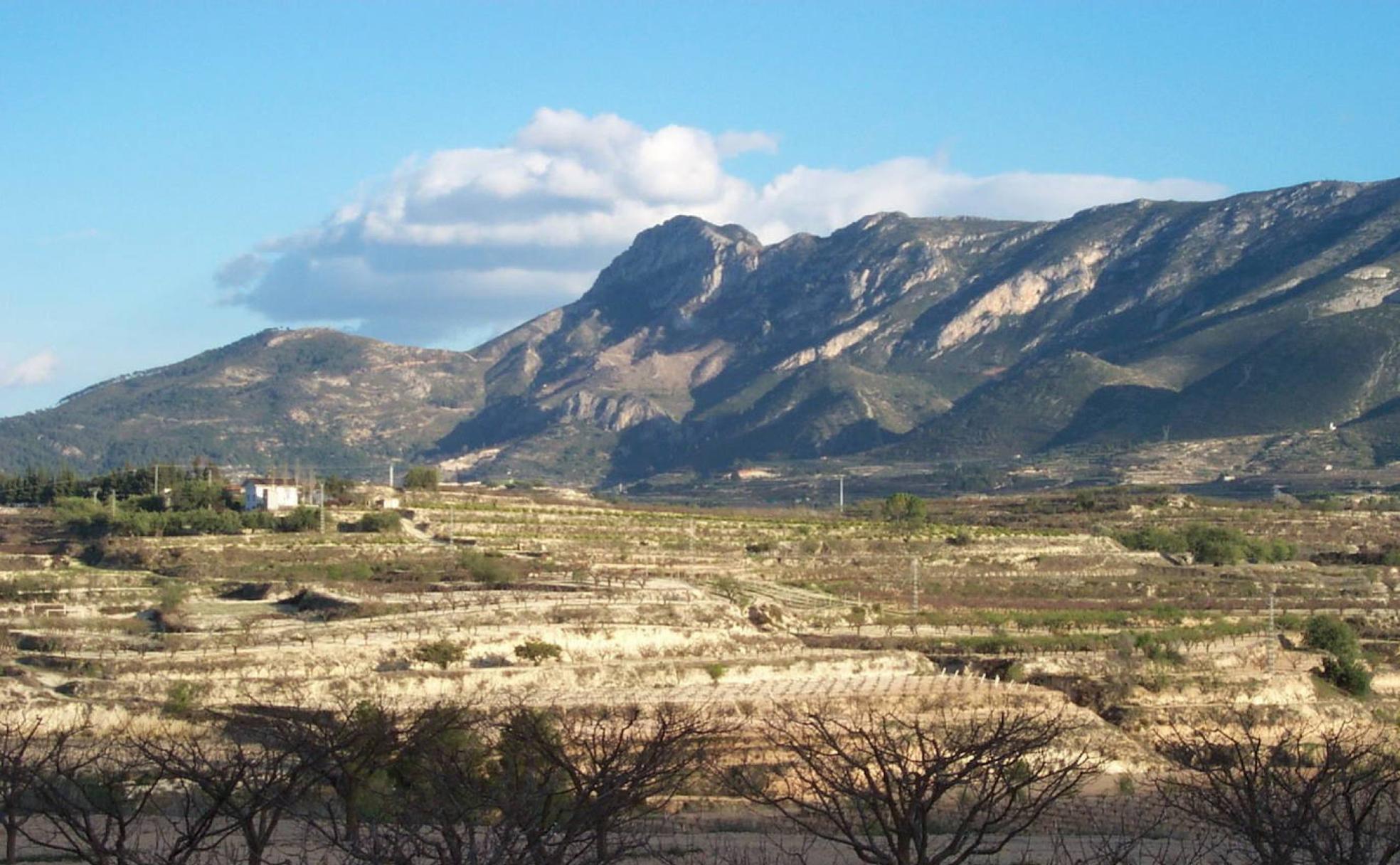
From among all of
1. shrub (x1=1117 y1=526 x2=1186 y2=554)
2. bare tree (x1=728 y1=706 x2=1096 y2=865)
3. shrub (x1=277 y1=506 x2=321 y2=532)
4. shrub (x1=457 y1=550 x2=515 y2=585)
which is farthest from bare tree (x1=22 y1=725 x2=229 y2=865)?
shrub (x1=1117 y1=526 x2=1186 y2=554)

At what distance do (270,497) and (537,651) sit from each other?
119ft

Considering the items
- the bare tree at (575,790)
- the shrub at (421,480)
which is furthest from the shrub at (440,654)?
the shrub at (421,480)

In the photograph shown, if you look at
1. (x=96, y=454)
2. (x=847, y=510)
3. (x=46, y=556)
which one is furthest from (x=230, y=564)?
(x=96, y=454)

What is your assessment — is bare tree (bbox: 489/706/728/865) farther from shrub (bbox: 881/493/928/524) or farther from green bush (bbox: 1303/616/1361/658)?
shrub (bbox: 881/493/928/524)

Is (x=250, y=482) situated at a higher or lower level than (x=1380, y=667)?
higher

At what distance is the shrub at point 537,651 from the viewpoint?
39.2m

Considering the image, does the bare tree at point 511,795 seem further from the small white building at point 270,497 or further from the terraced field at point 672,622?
the small white building at point 270,497

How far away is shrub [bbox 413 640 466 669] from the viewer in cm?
3819

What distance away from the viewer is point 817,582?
199 ft

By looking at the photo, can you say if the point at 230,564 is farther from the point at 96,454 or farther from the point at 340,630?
the point at 96,454

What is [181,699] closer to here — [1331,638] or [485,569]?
[485,569]

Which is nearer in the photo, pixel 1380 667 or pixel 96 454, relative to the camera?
pixel 1380 667

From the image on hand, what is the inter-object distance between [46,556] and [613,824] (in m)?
44.6

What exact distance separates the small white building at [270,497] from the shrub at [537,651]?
33793 millimetres
